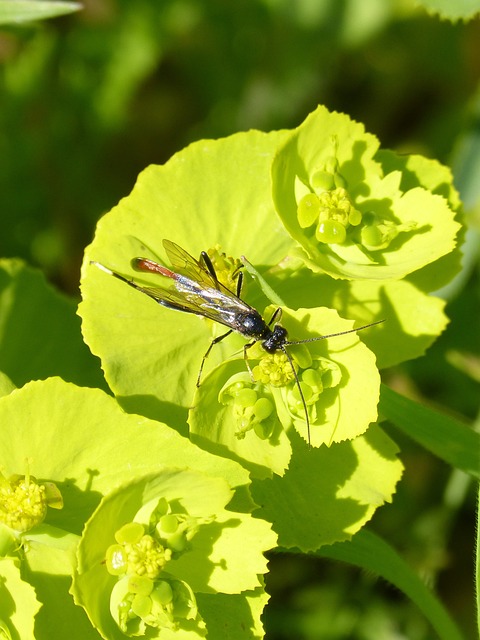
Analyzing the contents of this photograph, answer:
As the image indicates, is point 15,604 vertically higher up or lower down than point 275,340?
lower down

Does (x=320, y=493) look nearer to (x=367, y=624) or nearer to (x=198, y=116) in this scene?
A: (x=367, y=624)

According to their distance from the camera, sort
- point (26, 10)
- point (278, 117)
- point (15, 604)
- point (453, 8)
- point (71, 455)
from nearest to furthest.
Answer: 1. point (15, 604)
2. point (71, 455)
3. point (26, 10)
4. point (453, 8)
5. point (278, 117)

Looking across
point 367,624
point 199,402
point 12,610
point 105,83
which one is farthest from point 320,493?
point 105,83

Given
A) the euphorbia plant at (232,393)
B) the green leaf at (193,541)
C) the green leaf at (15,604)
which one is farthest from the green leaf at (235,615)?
the green leaf at (15,604)

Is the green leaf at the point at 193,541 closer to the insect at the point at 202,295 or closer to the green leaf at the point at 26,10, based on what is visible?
the insect at the point at 202,295

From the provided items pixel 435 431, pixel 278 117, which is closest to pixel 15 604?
pixel 435 431

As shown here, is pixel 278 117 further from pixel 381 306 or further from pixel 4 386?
pixel 4 386
